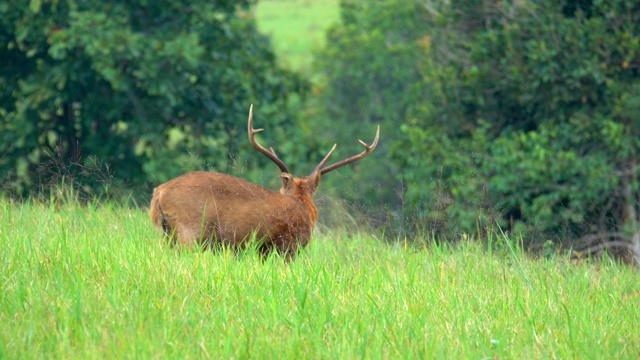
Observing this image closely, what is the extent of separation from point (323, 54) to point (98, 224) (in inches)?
970

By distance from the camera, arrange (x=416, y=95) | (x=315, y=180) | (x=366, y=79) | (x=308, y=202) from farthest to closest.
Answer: (x=366, y=79)
(x=416, y=95)
(x=315, y=180)
(x=308, y=202)

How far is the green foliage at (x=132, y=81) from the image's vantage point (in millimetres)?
12594

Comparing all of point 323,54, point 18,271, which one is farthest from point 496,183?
point 323,54

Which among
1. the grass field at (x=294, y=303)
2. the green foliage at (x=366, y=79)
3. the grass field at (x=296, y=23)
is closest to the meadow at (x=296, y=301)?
the grass field at (x=294, y=303)

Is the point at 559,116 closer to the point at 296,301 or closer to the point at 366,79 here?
the point at 296,301

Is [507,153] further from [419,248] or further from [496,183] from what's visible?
[419,248]

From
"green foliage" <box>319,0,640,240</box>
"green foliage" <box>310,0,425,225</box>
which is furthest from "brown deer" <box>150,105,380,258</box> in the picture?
"green foliage" <box>310,0,425,225</box>

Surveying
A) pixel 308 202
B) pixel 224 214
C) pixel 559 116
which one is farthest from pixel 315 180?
pixel 559 116

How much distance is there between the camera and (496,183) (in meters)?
12.2

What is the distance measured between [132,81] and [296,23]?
42.7 metres

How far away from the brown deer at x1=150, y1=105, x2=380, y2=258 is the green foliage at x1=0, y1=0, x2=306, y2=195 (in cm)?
564

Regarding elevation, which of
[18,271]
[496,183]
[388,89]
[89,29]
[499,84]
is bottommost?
[388,89]

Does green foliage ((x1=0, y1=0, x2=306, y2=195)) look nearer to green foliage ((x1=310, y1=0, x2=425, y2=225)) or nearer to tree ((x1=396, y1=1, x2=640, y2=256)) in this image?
tree ((x1=396, y1=1, x2=640, y2=256))

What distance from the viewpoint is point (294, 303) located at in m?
4.69
